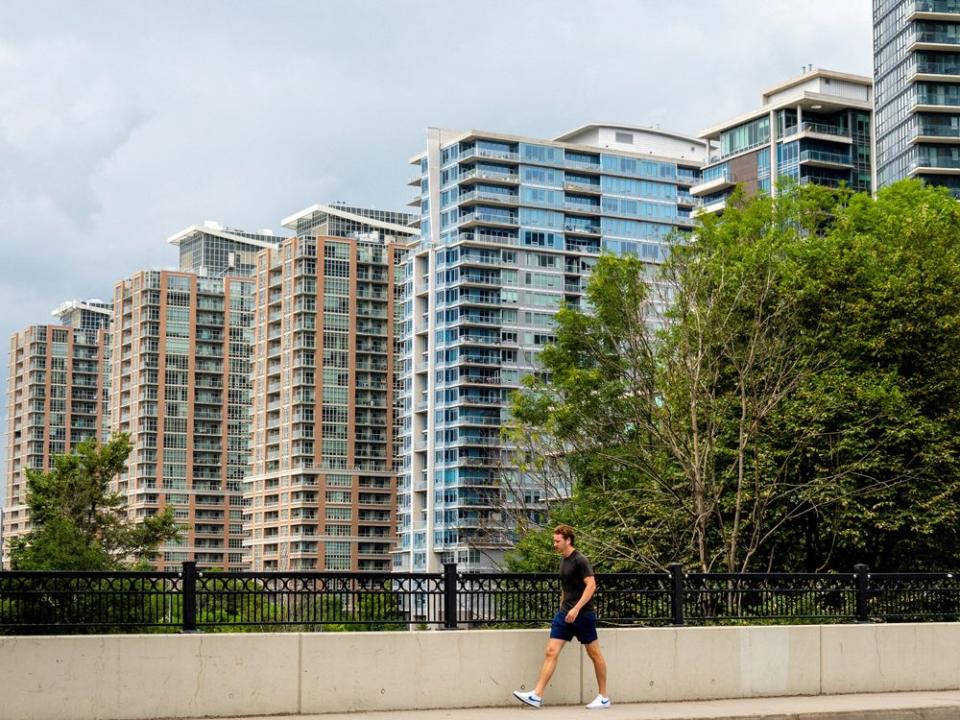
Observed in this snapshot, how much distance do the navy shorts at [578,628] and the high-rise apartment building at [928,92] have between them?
97483 millimetres

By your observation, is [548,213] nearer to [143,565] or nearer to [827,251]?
[143,565]

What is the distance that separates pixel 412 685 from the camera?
15.4 m

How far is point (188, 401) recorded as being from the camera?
622 feet

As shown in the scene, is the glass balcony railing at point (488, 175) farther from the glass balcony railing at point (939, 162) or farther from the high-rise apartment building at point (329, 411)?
the glass balcony railing at point (939, 162)

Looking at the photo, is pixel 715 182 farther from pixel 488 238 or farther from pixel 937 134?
pixel 937 134

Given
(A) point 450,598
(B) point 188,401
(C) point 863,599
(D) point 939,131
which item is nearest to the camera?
(A) point 450,598

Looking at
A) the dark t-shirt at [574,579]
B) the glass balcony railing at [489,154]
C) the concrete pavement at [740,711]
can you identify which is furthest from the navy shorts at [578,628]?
the glass balcony railing at [489,154]

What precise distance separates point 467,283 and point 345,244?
2841 centimetres

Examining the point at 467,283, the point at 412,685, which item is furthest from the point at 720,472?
the point at 467,283

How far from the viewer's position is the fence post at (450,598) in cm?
1571

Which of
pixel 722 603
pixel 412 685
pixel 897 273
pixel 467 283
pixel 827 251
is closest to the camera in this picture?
pixel 412 685

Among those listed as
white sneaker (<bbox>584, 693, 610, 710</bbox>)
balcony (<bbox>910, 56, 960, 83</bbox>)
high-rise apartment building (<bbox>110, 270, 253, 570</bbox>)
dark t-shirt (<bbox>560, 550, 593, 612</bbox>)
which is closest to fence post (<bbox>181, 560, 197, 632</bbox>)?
dark t-shirt (<bbox>560, 550, 593, 612</bbox>)

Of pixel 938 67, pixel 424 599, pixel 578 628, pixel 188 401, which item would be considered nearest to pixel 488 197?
pixel 938 67

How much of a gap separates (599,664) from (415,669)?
1903 millimetres
